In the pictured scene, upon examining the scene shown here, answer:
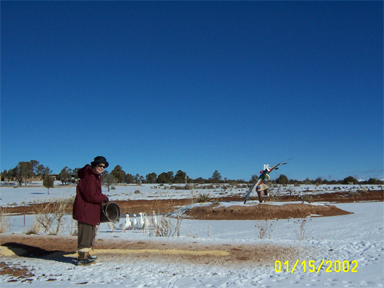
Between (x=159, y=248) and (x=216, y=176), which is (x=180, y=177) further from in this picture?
(x=159, y=248)

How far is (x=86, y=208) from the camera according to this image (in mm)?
5711

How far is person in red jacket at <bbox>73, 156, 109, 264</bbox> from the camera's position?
18.5 ft

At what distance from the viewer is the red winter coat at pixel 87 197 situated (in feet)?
18.5

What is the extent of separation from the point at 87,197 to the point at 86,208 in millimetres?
214

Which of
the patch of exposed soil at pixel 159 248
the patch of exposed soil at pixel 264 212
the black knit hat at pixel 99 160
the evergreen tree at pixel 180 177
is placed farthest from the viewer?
Answer: the evergreen tree at pixel 180 177

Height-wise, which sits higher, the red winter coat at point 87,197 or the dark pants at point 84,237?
the red winter coat at point 87,197

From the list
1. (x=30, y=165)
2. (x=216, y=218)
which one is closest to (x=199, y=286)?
A: (x=216, y=218)

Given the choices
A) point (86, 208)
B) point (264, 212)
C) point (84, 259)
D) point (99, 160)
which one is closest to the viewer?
point (84, 259)

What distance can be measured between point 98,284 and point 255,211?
14219 millimetres

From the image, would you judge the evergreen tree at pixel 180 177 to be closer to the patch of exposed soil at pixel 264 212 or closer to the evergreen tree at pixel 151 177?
the evergreen tree at pixel 151 177

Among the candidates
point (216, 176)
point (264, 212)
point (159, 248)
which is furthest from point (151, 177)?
point (159, 248)

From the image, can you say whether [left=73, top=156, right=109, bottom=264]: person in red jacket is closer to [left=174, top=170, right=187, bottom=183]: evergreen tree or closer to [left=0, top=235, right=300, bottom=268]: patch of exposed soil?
[left=0, top=235, right=300, bottom=268]: patch of exposed soil

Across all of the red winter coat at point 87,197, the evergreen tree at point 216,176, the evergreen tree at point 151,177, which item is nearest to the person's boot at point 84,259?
the red winter coat at point 87,197
